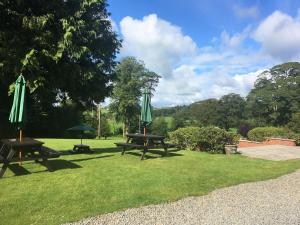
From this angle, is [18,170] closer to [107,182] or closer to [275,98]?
[107,182]

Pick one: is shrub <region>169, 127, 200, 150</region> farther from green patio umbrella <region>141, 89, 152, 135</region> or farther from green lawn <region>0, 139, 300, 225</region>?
green patio umbrella <region>141, 89, 152, 135</region>

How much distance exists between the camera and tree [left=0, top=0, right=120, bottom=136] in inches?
414

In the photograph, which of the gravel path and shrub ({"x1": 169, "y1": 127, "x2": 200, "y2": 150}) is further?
shrub ({"x1": 169, "y1": 127, "x2": 200, "y2": 150})

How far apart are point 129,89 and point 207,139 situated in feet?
117

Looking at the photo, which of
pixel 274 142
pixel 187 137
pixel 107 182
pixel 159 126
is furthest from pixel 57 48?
pixel 159 126

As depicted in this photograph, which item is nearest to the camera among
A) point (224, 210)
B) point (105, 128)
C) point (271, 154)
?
point (224, 210)

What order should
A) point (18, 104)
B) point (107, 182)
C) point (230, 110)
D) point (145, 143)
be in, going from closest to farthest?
1. point (107, 182)
2. point (18, 104)
3. point (145, 143)
4. point (230, 110)

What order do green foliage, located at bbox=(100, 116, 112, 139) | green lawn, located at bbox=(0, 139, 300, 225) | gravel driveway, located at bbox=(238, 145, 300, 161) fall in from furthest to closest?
green foliage, located at bbox=(100, 116, 112, 139) < gravel driveway, located at bbox=(238, 145, 300, 161) < green lawn, located at bbox=(0, 139, 300, 225)

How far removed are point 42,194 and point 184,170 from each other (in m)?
4.48

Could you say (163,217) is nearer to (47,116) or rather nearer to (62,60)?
(62,60)

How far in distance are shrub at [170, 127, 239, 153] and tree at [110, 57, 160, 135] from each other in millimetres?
32340

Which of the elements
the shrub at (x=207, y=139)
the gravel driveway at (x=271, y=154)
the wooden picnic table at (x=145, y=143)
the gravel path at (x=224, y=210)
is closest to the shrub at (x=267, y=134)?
the gravel driveway at (x=271, y=154)

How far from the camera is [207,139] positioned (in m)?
14.7

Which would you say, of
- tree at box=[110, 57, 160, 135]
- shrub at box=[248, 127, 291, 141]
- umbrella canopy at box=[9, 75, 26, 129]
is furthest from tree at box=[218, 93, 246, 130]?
umbrella canopy at box=[9, 75, 26, 129]
